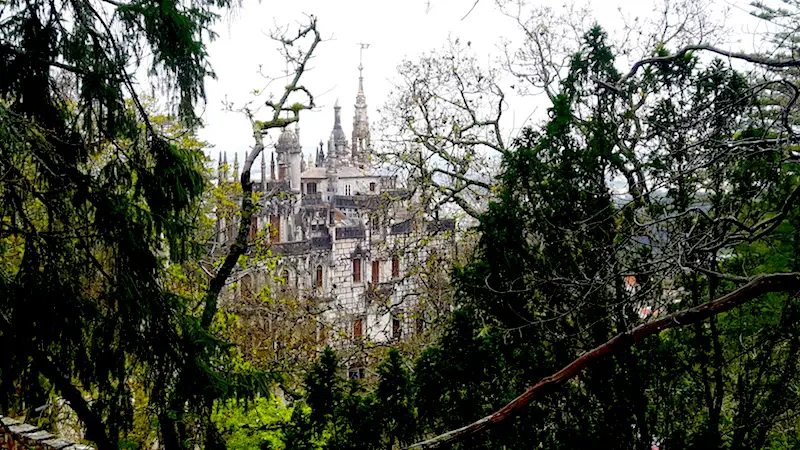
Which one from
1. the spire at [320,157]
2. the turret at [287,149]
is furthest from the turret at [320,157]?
the turret at [287,149]

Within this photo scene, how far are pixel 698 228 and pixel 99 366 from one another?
3606mm

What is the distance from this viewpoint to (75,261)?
4.14 metres

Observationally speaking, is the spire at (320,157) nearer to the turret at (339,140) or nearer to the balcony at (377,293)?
the turret at (339,140)

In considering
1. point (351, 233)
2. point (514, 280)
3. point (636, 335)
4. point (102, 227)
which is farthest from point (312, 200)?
point (636, 335)

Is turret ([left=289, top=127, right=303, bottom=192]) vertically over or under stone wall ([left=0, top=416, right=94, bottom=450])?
over

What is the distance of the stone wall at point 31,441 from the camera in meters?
5.54

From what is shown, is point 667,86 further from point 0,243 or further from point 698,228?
point 0,243

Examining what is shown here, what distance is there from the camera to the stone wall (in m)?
5.54

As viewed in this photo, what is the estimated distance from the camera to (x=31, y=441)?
565 cm

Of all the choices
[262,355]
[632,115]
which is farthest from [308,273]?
[632,115]

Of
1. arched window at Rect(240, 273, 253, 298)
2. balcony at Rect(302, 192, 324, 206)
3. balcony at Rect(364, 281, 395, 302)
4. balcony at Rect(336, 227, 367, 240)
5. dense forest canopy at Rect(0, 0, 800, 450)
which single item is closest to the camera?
dense forest canopy at Rect(0, 0, 800, 450)

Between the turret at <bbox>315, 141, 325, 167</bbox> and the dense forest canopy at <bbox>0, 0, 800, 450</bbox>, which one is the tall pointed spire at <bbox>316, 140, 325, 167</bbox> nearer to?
the turret at <bbox>315, 141, 325, 167</bbox>

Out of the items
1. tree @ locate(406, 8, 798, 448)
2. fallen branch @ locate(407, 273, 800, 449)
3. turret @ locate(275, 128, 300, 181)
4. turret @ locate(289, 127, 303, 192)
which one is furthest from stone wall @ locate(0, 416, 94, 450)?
turret @ locate(275, 128, 300, 181)

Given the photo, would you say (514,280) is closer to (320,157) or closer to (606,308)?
(606,308)
